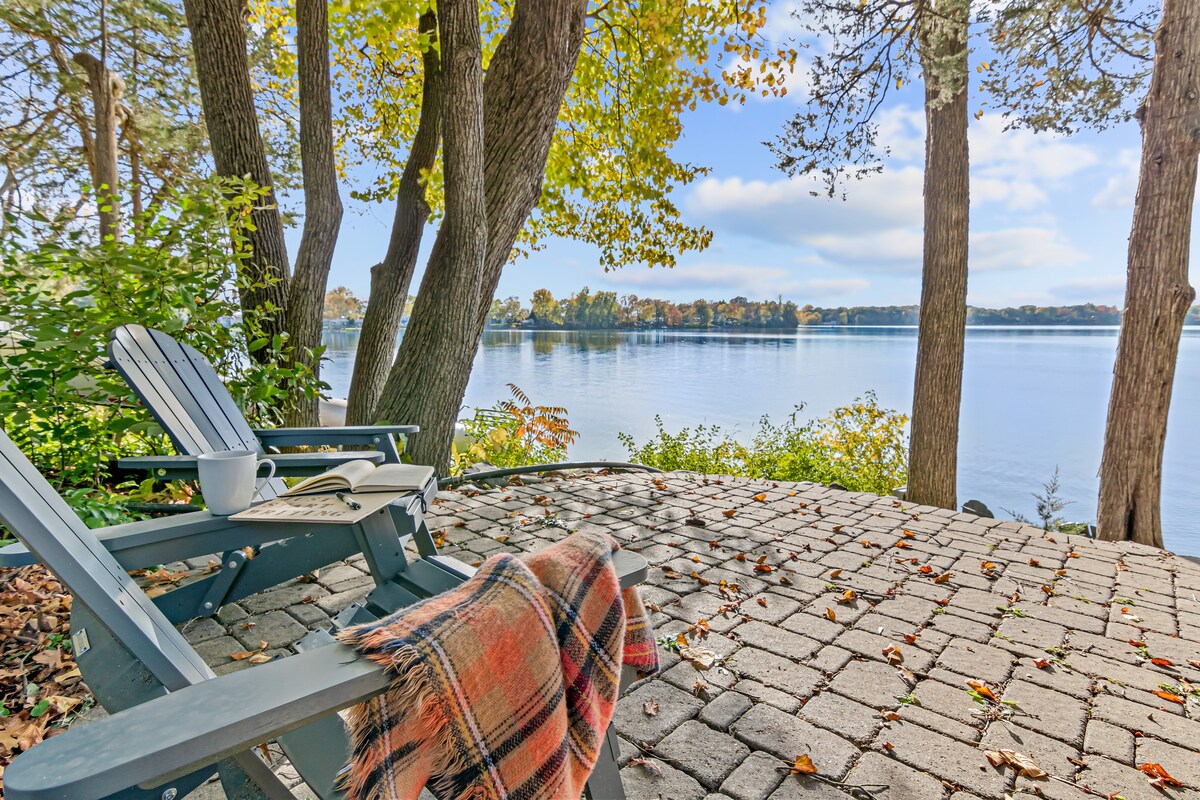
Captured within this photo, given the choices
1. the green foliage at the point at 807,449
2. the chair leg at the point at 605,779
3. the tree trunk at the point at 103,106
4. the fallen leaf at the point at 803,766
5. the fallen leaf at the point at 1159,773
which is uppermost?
the tree trunk at the point at 103,106

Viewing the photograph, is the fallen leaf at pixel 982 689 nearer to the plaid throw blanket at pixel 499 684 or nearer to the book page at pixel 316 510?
the plaid throw blanket at pixel 499 684

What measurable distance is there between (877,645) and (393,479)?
2010 mm

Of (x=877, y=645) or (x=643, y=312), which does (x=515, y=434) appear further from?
(x=643, y=312)

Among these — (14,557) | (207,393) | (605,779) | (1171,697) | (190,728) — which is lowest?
(1171,697)

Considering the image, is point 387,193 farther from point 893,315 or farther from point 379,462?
point 893,315

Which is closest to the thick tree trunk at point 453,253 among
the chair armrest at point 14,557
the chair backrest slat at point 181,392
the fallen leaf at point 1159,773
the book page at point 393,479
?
the chair backrest slat at point 181,392

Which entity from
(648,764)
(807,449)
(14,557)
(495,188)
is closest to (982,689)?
(648,764)

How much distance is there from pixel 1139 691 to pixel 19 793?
309 cm

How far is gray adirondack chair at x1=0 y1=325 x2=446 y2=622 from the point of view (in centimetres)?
169

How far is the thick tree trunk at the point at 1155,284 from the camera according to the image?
14.8ft

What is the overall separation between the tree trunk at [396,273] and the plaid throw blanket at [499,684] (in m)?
4.68

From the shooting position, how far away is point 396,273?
529 centimetres

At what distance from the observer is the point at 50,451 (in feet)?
10.7

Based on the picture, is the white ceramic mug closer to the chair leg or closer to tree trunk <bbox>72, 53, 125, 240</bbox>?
the chair leg
